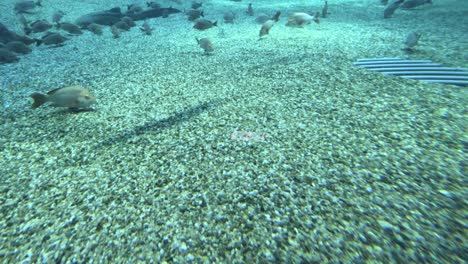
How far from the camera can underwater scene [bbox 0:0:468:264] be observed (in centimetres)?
182

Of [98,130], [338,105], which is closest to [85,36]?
[98,130]

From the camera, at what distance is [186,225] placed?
200 centimetres

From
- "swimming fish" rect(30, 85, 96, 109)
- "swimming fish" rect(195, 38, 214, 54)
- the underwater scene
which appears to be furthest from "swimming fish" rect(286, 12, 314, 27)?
"swimming fish" rect(30, 85, 96, 109)

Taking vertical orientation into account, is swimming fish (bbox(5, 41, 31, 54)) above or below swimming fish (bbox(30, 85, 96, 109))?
below

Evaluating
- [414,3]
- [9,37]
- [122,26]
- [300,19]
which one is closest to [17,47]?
[9,37]

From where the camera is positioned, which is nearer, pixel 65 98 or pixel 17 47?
pixel 65 98

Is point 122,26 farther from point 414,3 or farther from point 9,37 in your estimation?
point 414,3

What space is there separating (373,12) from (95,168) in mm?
14328

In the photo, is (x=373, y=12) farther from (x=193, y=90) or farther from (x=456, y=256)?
(x=456, y=256)

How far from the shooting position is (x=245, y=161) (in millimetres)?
2691

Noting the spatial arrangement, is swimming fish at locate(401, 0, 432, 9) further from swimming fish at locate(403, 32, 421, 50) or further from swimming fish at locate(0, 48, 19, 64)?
swimming fish at locate(0, 48, 19, 64)

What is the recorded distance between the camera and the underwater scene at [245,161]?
182 cm

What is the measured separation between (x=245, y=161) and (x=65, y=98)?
3049 mm

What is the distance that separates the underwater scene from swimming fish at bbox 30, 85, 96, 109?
0.02m
